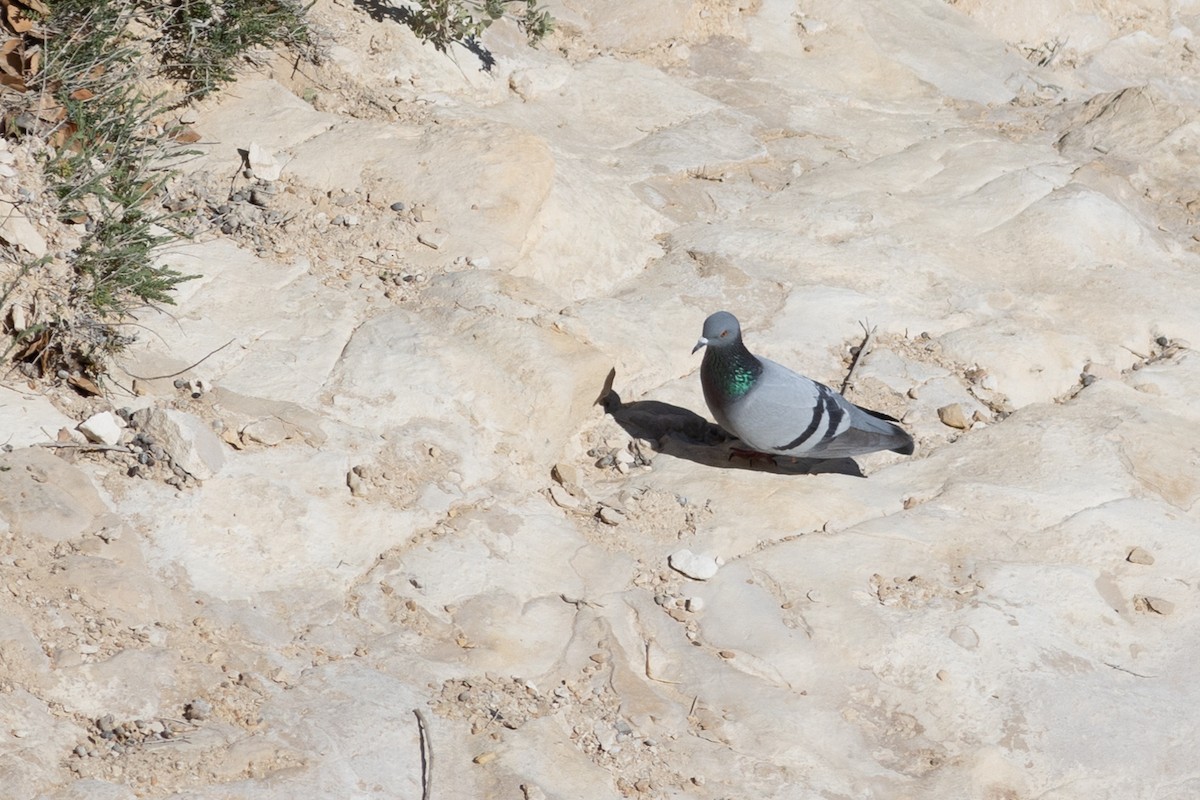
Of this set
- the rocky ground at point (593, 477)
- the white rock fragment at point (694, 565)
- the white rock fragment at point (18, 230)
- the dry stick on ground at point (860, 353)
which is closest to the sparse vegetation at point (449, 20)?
the rocky ground at point (593, 477)

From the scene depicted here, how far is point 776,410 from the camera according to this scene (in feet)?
15.5

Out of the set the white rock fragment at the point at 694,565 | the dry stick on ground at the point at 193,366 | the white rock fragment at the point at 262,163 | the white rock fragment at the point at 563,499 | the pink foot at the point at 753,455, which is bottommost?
the pink foot at the point at 753,455

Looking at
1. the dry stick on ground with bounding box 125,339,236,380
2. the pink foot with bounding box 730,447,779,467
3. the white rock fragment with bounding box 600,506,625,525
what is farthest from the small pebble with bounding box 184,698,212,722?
the pink foot with bounding box 730,447,779,467

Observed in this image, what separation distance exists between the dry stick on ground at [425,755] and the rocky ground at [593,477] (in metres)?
0.03

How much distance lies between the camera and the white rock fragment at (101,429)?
403 cm

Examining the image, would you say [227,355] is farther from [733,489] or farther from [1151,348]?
[1151,348]

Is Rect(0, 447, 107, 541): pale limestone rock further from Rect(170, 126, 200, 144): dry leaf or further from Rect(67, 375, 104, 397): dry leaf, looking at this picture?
Rect(170, 126, 200, 144): dry leaf

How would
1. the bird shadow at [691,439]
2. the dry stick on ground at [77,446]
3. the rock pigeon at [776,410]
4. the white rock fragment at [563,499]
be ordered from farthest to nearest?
the bird shadow at [691,439], the rock pigeon at [776,410], the white rock fragment at [563,499], the dry stick on ground at [77,446]

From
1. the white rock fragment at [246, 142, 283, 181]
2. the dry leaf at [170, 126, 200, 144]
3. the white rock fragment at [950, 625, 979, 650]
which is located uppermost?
the dry leaf at [170, 126, 200, 144]

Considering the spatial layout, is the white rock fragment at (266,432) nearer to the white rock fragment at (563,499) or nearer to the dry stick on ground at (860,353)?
the white rock fragment at (563,499)

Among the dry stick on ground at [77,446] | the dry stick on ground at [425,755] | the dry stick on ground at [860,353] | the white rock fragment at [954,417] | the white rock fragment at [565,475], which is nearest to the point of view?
the dry stick on ground at [425,755]

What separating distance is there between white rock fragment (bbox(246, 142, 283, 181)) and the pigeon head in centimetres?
212

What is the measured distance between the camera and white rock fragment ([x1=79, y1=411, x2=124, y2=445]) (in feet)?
13.2

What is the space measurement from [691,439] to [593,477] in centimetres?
57
